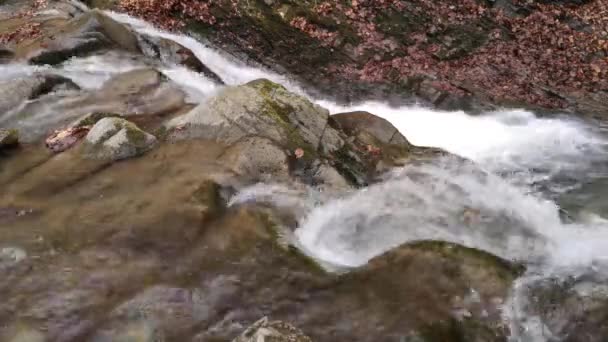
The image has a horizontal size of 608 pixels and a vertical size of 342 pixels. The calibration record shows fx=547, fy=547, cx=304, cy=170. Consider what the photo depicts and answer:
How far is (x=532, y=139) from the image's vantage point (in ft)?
44.4

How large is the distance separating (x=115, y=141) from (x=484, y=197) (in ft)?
20.9

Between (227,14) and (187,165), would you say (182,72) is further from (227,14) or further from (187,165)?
(187,165)

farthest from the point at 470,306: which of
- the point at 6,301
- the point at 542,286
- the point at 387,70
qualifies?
the point at 387,70

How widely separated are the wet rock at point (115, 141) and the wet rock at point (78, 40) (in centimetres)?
481

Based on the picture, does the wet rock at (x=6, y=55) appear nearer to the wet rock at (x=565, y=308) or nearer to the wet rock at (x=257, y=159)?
the wet rock at (x=257, y=159)

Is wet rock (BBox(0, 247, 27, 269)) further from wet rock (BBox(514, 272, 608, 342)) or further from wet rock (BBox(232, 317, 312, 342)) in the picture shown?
wet rock (BBox(514, 272, 608, 342))

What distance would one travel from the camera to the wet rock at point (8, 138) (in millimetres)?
9781

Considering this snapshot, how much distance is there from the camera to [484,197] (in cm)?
927

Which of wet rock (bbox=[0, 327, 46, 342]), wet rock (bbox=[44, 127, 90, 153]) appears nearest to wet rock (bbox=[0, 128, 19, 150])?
wet rock (bbox=[44, 127, 90, 153])

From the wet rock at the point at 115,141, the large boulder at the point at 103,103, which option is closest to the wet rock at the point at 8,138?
the large boulder at the point at 103,103

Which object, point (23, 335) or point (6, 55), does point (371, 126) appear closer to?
point (23, 335)

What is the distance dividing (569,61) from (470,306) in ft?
41.2

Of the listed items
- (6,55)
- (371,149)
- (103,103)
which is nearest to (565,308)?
(371,149)

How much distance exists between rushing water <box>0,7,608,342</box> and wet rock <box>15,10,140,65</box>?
0.43m
